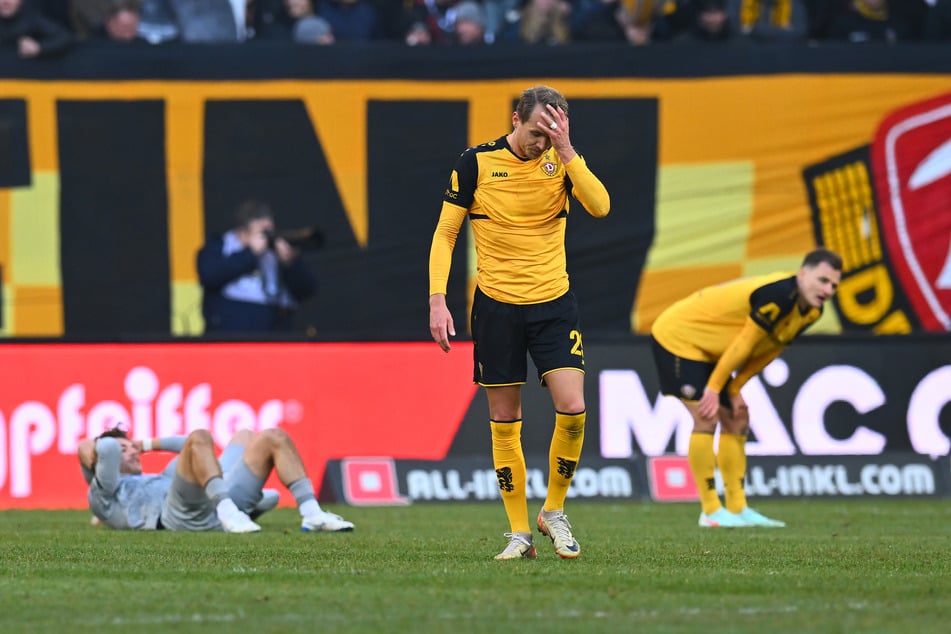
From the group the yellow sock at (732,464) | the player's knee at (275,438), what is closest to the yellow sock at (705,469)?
the yellow sock at (732,464)

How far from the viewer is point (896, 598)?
276 inches

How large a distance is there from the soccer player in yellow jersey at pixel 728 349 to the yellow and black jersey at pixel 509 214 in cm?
371

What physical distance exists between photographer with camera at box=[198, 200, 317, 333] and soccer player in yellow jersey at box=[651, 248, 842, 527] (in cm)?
400

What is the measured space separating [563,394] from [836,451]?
24.7 feet

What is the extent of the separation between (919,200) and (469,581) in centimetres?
1009

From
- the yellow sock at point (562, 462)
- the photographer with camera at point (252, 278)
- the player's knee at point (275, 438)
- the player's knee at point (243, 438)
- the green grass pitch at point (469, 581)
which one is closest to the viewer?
the green grass pitch at point (469, 581)

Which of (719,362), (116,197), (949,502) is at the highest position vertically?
(116,197)

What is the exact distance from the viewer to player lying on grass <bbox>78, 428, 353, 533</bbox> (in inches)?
435

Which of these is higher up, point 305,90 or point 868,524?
point 305,90

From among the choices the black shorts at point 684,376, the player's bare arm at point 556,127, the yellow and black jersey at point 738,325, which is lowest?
the black shorts at point 684,376

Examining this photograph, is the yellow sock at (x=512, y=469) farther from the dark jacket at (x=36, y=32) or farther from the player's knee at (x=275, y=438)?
the dark jacket at (x=36, y=32)

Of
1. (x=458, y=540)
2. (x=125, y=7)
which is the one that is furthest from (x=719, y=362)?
(x=125, y=7)

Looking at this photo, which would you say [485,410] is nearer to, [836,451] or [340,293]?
[340,293]

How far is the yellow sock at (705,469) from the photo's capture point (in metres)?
12.5
